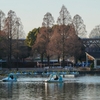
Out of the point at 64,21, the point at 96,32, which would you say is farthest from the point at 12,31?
the point at 96,32

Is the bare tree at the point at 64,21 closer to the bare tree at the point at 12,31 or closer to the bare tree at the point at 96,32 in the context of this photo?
the bare tree at the point at 12,31

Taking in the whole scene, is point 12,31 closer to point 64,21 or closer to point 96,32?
point 64,21

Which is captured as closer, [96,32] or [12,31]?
[12,31]

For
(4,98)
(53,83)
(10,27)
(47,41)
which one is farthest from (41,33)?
(4,98)

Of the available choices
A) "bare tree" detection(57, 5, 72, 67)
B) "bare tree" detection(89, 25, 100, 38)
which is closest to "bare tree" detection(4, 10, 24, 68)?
"bare tree" detection(57, 5, 72, 67)

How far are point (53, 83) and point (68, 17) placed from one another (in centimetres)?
3239

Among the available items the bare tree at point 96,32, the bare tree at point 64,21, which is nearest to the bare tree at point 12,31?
the bare tree at point 64,21

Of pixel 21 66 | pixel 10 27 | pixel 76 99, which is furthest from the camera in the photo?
pixel 21 66

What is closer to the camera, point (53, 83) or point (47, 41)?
point (53, 83)

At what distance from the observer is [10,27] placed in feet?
244

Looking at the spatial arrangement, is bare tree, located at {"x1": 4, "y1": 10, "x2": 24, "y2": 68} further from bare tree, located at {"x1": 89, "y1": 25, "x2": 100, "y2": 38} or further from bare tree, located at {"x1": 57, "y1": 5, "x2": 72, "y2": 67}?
bare tree, located at {"x1": 89, "y1": 25, "x2": 100, "y2": 38}

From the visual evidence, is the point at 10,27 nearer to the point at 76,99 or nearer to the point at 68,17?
the point at 68,17

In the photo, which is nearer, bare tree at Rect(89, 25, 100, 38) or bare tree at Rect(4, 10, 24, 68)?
bare tree at Rect(4, 10, 24, 68)

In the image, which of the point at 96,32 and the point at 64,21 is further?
the point at 96,32
